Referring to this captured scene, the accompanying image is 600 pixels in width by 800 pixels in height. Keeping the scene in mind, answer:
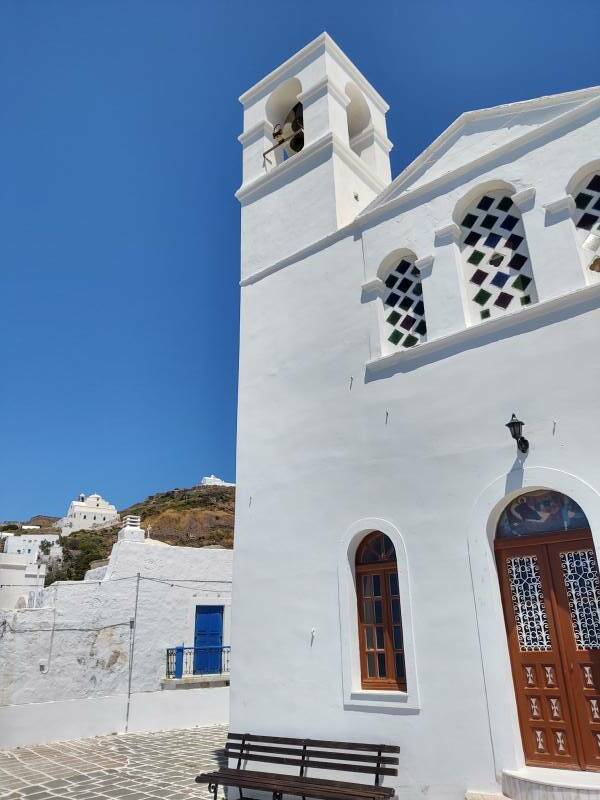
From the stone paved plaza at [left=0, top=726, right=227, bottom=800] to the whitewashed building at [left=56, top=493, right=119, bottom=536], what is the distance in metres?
58.8

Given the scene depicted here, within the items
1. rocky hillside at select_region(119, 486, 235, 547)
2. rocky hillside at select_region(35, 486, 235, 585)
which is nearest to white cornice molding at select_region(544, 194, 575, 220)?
rocky hillside at select_region(35, 486, 235, 585)

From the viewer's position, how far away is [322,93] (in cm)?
962

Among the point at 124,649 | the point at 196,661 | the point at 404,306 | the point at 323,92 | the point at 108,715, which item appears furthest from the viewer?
the point at 196,661

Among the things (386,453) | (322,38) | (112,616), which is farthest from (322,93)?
(112,616)

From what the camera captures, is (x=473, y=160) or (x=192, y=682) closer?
(x=473, y=160)

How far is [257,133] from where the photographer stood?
1058cm

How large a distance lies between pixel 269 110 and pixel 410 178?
4.39 m

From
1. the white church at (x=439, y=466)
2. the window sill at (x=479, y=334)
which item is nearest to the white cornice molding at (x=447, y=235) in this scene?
the white church at (x=439, y=466)

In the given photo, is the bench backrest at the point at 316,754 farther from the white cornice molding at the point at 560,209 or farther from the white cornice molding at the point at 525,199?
the white cornice molding at the point at 525,199

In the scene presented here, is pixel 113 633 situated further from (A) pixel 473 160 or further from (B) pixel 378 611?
(A) pixel 473 160

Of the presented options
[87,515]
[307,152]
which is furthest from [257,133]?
[87,515]

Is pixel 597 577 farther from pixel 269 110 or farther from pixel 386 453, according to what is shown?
pixel 269 110

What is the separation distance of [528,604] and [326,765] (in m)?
2.63

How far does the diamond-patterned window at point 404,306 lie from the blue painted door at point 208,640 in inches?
397
